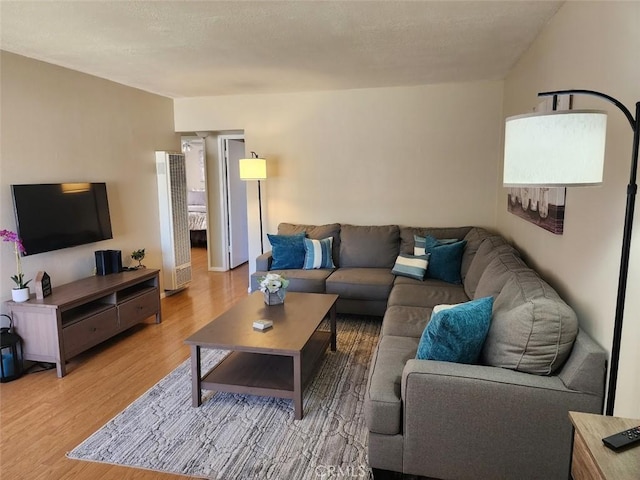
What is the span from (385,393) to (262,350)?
2.72 ft

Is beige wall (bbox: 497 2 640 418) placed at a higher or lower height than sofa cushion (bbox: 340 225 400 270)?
higher

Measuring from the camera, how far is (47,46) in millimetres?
3135

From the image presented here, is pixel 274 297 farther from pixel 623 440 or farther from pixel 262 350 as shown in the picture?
pixel 623 440

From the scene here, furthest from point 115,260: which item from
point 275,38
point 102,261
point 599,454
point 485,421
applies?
point 599,454

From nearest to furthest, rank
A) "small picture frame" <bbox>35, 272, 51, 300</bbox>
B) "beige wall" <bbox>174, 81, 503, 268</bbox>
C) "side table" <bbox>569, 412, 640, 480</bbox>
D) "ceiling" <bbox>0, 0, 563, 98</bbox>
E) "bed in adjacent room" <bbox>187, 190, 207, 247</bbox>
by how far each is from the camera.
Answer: "side table" <bbox>569, 412, 640, 480</bbox>
"ceiling" <bbox>0, 0, 563, 98</bbox>
"small picture frame" <bbox>35, 272, 51, 300</bbox>
"beige wall" <bbox>174, 81, 503, 268</bbox>
"bed in adjacent room" <bbox>187, 190, 207, 247</bbox>

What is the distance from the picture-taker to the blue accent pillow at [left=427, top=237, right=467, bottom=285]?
13.2 feet

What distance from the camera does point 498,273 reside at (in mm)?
2705

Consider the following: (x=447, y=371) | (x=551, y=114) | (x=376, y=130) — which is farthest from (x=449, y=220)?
(x=551, y=114)

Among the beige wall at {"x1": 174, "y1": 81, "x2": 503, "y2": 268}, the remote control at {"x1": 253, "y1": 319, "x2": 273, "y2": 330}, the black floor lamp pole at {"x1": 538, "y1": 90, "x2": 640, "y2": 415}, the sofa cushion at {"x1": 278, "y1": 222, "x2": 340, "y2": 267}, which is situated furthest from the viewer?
the sofa cushion at {"x1": 278, "y1": 222, "x2": 340, "y2": 267}

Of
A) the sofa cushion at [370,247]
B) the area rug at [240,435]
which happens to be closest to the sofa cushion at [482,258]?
the sofa cushion at [370,247]

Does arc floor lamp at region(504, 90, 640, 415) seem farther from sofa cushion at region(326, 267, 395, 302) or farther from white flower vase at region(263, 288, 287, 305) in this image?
sofa cushion at region(326, 267, 395, 302)

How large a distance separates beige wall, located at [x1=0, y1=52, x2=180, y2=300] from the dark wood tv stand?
0.29 m

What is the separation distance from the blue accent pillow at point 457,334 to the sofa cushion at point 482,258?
1.27 metres

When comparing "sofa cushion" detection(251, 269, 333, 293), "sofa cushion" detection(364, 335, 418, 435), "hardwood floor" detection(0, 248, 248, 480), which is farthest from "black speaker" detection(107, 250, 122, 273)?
"sofa cushion" detection(364, 335, 418, 435)
